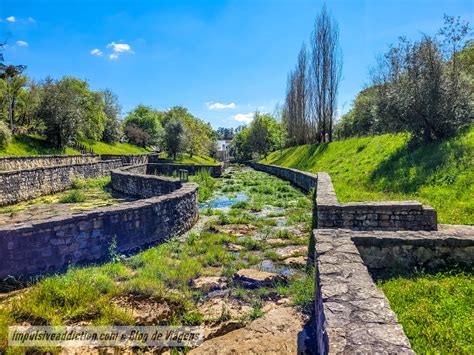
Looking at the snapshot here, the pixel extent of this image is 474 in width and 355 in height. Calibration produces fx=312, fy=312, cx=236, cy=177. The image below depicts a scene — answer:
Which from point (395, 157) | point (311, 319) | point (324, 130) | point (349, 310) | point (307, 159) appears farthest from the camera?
point (324, 130)

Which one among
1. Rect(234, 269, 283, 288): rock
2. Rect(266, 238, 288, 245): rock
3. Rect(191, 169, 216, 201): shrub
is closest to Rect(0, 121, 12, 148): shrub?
Rect(191, 169, 216, 201): shrub

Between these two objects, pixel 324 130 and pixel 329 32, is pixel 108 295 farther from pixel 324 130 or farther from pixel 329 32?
pixel 329 32

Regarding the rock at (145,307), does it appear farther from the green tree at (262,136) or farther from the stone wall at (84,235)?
the green tree at (262,136)

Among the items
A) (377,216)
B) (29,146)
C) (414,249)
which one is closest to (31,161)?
(29,146)

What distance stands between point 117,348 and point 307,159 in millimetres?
27593

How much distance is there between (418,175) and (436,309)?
9.26 meters

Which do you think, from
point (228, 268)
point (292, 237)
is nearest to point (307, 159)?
point (292, 237)

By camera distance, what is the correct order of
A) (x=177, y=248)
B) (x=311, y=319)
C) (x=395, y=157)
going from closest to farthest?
(x=311, y=319), (x=177, y=248), (x=395, y=157)

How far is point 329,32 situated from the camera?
30.8 meters

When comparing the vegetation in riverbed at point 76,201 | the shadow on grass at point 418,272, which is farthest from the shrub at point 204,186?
the shadow on grass at point 418,272

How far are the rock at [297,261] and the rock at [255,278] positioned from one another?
741 millimetres

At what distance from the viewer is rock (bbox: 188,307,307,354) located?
149 inches

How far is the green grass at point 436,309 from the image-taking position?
310 cm

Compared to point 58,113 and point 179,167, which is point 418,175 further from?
point 58,113
